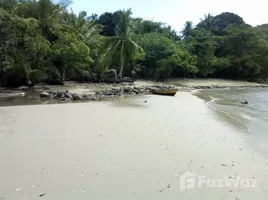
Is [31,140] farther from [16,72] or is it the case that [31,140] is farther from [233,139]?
[16,72]

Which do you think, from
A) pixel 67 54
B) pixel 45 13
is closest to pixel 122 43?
pixel 67 54

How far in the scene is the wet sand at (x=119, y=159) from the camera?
514cm

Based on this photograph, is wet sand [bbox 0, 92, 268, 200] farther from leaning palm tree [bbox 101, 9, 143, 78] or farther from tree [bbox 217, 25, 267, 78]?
tree [bbox 217, 25, 267, 78]

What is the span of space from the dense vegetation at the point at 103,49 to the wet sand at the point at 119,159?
509 inches

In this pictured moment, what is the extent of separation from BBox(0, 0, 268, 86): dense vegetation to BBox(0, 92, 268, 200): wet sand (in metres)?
12.9

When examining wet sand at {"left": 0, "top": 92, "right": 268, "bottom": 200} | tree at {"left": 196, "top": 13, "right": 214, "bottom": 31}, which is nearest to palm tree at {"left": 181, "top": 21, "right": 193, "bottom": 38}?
tree at {"left": 196, "top": 13, "right": 214, "bottom": 31}

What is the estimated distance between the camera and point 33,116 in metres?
12.2

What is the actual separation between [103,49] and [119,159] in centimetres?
2740

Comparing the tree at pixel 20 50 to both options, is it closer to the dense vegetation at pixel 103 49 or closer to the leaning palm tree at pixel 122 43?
the dense vegetation at pixel 103 49

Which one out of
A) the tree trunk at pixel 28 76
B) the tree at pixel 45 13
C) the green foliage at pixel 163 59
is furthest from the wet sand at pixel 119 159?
the green foliage at pixel 163 59

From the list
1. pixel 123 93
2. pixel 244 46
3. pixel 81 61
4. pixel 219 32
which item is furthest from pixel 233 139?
pixel 219 32

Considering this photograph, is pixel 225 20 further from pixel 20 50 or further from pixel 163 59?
pixel 20 50

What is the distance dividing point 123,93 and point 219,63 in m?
24.5

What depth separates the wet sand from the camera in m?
5.14
